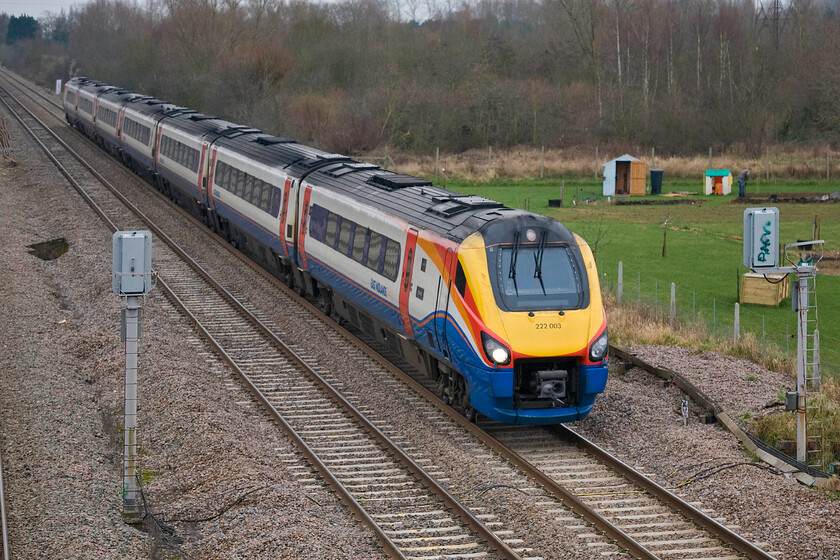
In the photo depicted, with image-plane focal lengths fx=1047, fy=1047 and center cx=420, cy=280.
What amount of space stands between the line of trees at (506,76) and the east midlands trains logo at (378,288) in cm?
3967

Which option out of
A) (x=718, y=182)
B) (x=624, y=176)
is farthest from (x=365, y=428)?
(x=718, y=182)

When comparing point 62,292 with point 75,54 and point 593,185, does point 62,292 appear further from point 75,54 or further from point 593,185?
point 75,54

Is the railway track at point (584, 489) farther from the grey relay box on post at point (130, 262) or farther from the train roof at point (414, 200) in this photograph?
the grey relay box on post at point (130, 262)

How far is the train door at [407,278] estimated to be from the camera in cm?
1616

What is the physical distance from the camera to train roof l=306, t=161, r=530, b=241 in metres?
15.2

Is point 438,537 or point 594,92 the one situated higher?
point 594,92

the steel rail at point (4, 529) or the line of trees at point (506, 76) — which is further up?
the line of trees at point (506, 76)

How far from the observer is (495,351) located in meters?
13.6

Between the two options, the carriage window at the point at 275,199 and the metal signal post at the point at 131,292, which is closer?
the metal signal post at the point at 131,292

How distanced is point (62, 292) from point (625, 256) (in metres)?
17.2

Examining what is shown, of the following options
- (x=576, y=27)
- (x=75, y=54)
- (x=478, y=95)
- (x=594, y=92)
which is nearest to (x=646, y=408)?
(x=478, y=95)

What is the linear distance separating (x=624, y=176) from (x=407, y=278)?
3499cm

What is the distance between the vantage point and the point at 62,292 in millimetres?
24047

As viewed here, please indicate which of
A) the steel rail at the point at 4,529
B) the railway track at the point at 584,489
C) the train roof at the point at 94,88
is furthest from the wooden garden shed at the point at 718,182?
the steel rail at the point at 4,529
